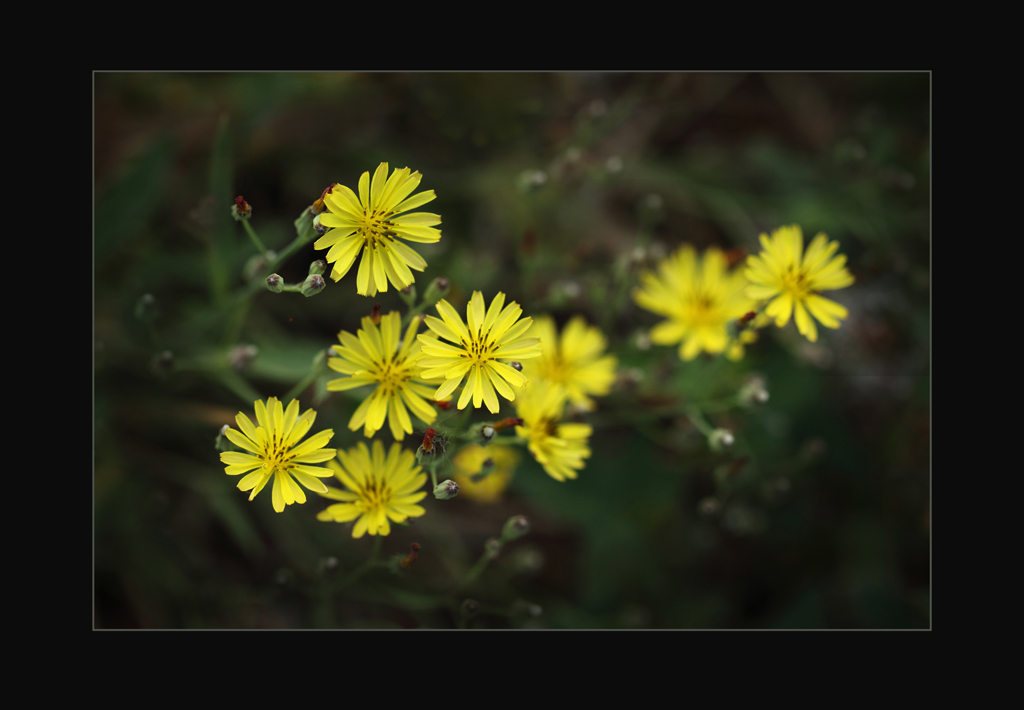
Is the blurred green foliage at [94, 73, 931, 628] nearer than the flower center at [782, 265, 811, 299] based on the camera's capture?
No

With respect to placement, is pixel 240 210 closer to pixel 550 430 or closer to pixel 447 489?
pixel 447 489

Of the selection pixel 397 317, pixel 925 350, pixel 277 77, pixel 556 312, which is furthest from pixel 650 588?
pixel 277 77

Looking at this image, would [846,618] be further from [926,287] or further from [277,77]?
[277,77]

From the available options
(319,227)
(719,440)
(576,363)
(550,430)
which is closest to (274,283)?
(319,227)

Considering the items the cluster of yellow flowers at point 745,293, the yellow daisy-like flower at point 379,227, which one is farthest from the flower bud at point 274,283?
the cluster of yellow flowers at point 745,293

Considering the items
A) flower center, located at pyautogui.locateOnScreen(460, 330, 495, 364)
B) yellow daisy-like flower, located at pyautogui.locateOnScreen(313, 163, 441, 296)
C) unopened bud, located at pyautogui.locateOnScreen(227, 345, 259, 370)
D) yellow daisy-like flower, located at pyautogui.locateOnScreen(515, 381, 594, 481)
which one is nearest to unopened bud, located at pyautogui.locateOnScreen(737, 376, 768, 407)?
yellow daisy-like flower, located at pyautogui.locateOnScreen(515, 381, 594, 481)

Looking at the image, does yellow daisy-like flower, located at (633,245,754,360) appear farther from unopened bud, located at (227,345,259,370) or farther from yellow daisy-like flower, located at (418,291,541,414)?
unopened bud, located at (227,345,259,370)

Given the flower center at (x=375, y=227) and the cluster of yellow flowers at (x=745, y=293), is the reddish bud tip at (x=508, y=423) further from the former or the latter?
the cluster of yellow flowers at (x=745, y=293)

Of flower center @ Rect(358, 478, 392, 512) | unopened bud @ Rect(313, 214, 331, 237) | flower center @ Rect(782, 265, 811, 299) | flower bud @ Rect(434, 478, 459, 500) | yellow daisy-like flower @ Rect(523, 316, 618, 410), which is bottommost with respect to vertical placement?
flower center @ Rect(358, 478, 392, 512)
